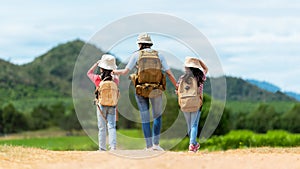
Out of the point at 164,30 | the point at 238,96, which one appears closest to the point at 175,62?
the point at 164,30

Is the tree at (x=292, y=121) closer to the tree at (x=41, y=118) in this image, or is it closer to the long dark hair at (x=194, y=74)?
the tree at (x=41, y=118)

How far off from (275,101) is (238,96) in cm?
463

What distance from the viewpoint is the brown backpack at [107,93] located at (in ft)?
36.9

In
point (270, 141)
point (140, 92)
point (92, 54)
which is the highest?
point (92, 54)

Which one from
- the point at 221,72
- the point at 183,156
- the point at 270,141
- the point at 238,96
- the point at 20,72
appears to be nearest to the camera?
the point at 183,156

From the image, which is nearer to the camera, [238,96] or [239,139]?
[239,139]

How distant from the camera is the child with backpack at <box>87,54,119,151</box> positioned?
11266 mm

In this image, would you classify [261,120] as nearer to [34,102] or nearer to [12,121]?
[12,121]

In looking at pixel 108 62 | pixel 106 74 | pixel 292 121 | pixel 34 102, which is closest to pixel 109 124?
pixel 106 74

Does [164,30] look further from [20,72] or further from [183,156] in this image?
[20,72]

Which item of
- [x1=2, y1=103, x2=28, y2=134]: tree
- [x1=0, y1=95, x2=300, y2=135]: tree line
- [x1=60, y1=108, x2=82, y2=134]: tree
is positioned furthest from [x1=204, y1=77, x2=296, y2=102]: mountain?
[x1=2, y1=103, x2=28, y2=134]: tree

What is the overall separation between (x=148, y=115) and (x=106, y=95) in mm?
853

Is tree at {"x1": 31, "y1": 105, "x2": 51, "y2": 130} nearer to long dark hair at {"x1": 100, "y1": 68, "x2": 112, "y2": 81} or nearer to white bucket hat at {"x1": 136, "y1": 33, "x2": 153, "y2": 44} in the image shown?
long dark hair at {"x1": 100, "y1": 68, "x2": 112, "y2": 81}

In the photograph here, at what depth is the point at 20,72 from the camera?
298 ft
